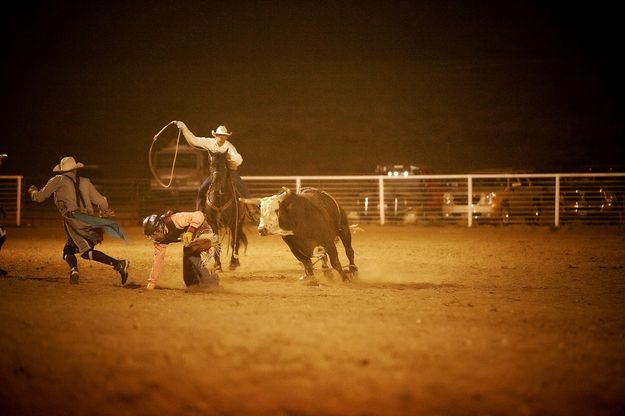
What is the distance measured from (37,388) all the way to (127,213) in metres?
22.2

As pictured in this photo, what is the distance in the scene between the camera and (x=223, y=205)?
11.6 meters

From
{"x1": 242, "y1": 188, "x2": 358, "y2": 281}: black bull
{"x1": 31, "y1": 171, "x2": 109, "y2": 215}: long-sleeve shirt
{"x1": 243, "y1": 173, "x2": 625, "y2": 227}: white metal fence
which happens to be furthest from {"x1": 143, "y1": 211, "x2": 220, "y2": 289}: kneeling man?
{"x1": 243, "y1": 173, "x2": 625, "y2": 227}: white metal fence

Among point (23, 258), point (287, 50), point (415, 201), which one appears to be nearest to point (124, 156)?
point (287, 50)

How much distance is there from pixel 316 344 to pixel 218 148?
5662 millimetres

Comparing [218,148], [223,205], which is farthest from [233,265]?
[218,148]

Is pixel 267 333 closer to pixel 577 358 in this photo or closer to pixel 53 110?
pixel 577 358

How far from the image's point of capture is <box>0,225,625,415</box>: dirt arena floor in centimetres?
479

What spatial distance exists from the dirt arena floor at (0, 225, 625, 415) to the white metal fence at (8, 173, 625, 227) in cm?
1179

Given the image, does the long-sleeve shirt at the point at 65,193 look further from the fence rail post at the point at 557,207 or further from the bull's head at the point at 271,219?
the fence rail post at the point at 557,207

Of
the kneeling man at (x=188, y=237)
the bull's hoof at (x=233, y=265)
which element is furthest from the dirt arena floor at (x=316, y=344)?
the bull's hoof at (x=233, y=265)

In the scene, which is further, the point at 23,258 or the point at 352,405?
the point at 23,258

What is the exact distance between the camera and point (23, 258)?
1330 centimetres

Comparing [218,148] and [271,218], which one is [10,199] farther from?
[271,218]

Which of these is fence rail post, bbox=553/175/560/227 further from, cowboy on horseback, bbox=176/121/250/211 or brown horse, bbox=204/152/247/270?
cowboy on horseback, bbox=176/121/250/211
